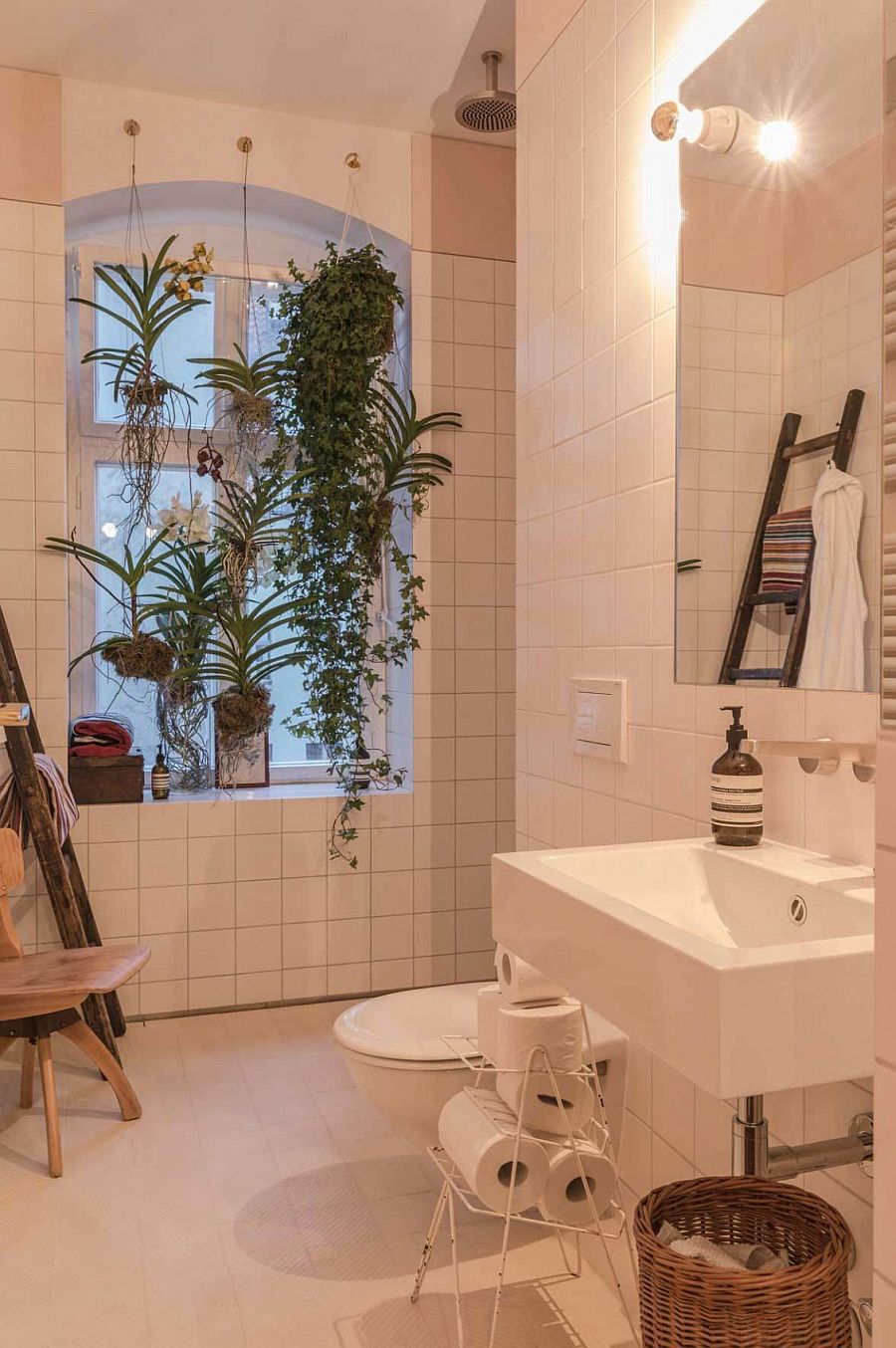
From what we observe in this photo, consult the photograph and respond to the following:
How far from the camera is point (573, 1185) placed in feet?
5.83

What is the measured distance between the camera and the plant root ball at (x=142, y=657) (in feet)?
10.5

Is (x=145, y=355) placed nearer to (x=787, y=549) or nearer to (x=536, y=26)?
(x=536, y=26)

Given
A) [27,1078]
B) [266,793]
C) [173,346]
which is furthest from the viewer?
[173,346]

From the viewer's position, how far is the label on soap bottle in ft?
5.21

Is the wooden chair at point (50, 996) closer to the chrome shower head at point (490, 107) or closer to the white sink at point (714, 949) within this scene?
the white sink at point (714, 949)

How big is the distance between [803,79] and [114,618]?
8.46 feet

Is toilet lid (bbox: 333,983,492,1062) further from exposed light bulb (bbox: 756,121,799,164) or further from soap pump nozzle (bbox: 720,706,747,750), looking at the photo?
exposed light bulb (bbox: 756,121,799,164)

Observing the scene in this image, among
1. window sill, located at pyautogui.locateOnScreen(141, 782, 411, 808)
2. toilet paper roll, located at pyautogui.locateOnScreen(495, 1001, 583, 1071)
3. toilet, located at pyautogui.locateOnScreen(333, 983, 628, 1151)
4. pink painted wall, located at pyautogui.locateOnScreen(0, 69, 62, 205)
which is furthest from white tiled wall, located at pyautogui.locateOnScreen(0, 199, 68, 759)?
toilet paper roll, located at pyautogui.locateOnScreen(495, 1001, 583, 1071)

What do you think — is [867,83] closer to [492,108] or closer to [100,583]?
[492,108]

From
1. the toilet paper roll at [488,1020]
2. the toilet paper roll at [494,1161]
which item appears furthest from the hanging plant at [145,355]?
the toilet paper roll at [494,1161]

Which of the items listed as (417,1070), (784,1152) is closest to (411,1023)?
(417,1070)

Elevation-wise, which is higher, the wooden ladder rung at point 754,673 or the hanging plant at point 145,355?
the hanging plant at point 145,355

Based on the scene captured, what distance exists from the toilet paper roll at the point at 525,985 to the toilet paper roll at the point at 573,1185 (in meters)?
0.24

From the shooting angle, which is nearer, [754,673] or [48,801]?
[754,673]
